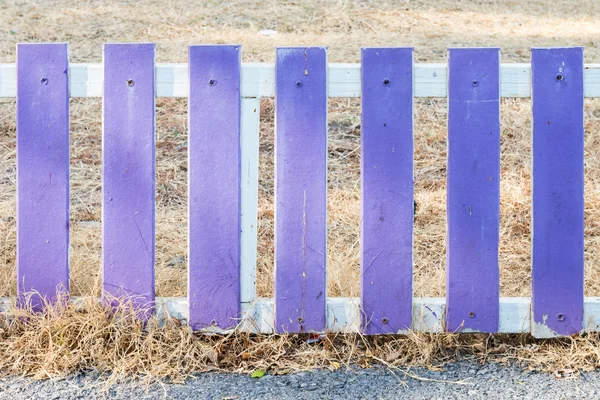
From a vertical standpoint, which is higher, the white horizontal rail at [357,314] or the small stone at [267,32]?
the small stone at [267,32]

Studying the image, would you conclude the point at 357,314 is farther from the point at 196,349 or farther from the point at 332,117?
the point at 332,117

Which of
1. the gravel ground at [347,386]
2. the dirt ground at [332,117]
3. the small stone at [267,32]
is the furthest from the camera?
the small stone at [267,32]

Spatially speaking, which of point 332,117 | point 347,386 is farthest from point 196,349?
point 332,117

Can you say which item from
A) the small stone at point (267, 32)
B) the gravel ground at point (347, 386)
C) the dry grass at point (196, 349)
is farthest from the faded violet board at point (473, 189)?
the small stone at point (267, 32)

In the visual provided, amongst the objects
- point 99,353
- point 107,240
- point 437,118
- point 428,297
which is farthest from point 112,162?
point 437,118

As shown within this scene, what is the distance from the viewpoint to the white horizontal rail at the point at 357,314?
2668 mm

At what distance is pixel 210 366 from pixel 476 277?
3.18ft

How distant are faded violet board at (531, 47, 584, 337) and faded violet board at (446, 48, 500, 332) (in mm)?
145

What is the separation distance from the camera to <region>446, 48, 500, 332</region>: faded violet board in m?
2.54

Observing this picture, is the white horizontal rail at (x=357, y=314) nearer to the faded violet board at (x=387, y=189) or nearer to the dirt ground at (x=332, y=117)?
the faded violet board at (x=387, y=189)

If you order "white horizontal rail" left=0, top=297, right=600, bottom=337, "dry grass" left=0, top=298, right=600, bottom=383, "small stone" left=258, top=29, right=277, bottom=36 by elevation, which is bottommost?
"dry grass" left=0, top=298, right=600, bottom=383

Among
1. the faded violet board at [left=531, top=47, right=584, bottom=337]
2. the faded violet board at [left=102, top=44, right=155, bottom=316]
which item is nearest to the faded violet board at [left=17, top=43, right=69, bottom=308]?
the faded violet board at [left=102, top=44, right=155, bottom=316]

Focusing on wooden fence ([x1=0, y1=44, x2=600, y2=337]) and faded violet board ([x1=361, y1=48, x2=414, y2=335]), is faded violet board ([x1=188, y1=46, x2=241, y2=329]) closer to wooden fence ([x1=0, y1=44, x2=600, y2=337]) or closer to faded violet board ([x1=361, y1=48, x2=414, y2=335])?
wooden fence ([x1=0, y1=44, x2=600, y2=337])

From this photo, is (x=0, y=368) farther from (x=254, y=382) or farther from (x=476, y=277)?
(x=476, y=277)
